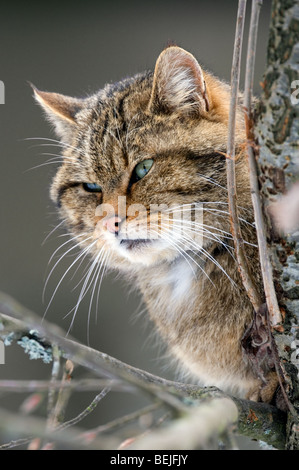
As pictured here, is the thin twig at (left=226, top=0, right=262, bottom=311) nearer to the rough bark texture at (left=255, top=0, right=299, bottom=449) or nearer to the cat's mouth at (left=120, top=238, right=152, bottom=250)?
the rough bark texture at (left=255, top=0, right=299, bottom=449)

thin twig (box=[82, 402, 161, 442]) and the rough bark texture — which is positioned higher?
the rough bark texture

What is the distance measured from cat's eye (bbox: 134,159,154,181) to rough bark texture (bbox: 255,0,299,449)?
0.38 metres

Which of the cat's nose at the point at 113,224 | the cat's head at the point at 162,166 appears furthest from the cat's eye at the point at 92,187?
the cat's nose at the point at 113,224

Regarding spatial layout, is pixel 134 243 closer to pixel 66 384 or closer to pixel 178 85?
pixel 178 85

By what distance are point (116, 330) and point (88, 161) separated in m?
1.21

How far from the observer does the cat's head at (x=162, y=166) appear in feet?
3.14

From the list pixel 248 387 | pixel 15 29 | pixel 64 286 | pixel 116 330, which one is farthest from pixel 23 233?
pixel 248 387

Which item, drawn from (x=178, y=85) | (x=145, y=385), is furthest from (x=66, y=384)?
(x=178, y=85)

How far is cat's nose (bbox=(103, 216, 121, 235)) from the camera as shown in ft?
3.19

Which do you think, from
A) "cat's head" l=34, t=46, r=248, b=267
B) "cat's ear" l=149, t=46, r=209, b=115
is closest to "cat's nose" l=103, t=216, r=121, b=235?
"cat's head" l=34, t=46, r=248, b=267

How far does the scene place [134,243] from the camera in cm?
100

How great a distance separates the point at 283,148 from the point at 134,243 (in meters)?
0.45

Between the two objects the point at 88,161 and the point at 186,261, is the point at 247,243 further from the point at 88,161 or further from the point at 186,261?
the point at 88,161

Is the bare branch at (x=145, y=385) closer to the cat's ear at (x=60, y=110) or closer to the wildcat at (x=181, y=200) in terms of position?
the wildcat at (x=181, y=200)
